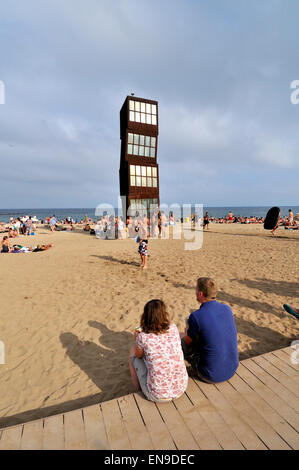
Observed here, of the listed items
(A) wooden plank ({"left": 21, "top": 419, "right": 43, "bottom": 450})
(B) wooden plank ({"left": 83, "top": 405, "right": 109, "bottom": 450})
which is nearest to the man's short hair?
(B) wooden plank ({"left": 83, "top": 405, "right": 109, "bottom": 450})

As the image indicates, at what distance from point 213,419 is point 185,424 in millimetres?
323

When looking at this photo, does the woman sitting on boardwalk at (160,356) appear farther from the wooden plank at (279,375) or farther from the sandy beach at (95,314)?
the wooden plank at (279,375)

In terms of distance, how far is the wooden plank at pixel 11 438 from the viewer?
2.22 metres

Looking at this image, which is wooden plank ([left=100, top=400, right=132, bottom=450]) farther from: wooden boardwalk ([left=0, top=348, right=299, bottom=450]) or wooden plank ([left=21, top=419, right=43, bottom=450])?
wooden plank ([left=21, top=419, right=43, bottom=450])

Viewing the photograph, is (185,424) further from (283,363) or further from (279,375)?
(283,363)

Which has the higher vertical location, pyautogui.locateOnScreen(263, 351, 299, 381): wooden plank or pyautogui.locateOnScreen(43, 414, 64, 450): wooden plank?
pyautogui.locateOnScreen(263, 351, 299, 381): wooden plank

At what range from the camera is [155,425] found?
240 centimetres

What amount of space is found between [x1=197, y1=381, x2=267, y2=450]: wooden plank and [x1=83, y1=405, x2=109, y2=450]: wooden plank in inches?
Result: 50.5

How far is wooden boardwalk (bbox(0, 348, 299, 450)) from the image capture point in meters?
2.23

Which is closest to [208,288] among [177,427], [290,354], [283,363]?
[177,427]

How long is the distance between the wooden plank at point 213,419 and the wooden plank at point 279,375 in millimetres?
1155

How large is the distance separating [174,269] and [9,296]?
6241 millimetres
